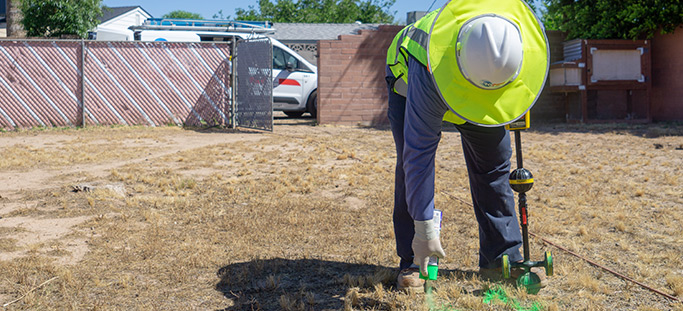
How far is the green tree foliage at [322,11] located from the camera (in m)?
45.7

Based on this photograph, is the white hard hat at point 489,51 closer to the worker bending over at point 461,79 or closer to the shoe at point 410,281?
the worker bending over at point 461,79

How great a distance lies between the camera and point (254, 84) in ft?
42.9

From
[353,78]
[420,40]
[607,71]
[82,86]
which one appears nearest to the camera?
[420,40]

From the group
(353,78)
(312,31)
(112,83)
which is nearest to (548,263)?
(353,78)

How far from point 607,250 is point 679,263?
48 cm

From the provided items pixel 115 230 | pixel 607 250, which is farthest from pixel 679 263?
pixel 115 230

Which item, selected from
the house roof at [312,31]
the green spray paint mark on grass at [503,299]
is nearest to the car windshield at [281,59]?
the house roof at [312,31]

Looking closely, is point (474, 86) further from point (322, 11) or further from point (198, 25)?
point (322, 11)

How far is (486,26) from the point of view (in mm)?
2676

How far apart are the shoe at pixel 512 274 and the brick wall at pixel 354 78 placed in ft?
35.6

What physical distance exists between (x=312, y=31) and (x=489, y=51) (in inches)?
886

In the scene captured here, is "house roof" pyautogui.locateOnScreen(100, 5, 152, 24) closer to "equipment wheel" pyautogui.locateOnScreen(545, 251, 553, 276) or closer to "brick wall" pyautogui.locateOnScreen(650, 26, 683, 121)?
"brick wall" pyautogui.locateOnScreen(650, 26, 683, 121)

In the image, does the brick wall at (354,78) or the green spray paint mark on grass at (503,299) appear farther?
the brick wall at (354,78)

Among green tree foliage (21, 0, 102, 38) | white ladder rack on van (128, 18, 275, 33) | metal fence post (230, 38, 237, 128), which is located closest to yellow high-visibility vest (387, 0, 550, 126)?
metal fence post (230, 38, 237, 128)
